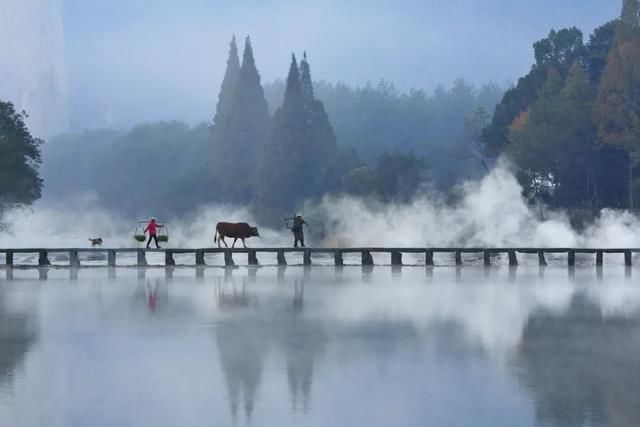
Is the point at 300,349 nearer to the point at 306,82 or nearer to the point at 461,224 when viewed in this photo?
the point at 461,224

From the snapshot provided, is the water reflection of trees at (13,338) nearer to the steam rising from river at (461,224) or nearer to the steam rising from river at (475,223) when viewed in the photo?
the steam rising from river at (475,223)

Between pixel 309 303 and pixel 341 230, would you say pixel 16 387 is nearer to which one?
pixel 309 303

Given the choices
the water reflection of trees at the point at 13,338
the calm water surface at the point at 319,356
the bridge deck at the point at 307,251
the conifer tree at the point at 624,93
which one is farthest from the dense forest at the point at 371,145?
the water reflection of trees at the point at 13,338

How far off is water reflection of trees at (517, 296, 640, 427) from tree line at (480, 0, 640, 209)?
4848 cm

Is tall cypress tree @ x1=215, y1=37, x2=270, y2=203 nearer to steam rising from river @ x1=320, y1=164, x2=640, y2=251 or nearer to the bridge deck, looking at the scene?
steam rising from river @ x1=320, y1=164, x2=640, y2=251

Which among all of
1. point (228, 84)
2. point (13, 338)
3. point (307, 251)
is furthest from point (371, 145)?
point (13, 338)

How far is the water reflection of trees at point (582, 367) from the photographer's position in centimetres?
1384

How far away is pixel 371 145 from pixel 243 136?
34917mm

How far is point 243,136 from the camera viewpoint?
133m

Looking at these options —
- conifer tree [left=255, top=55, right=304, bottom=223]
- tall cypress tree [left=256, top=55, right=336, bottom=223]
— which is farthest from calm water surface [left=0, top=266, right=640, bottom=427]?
conifer tree [left=255, top=55, right=304, bottom=223]

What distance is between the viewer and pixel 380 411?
13.9m

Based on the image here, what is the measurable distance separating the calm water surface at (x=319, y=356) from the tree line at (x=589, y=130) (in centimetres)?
4226

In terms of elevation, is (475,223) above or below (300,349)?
above

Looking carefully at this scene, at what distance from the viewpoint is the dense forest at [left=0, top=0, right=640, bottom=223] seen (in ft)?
249
